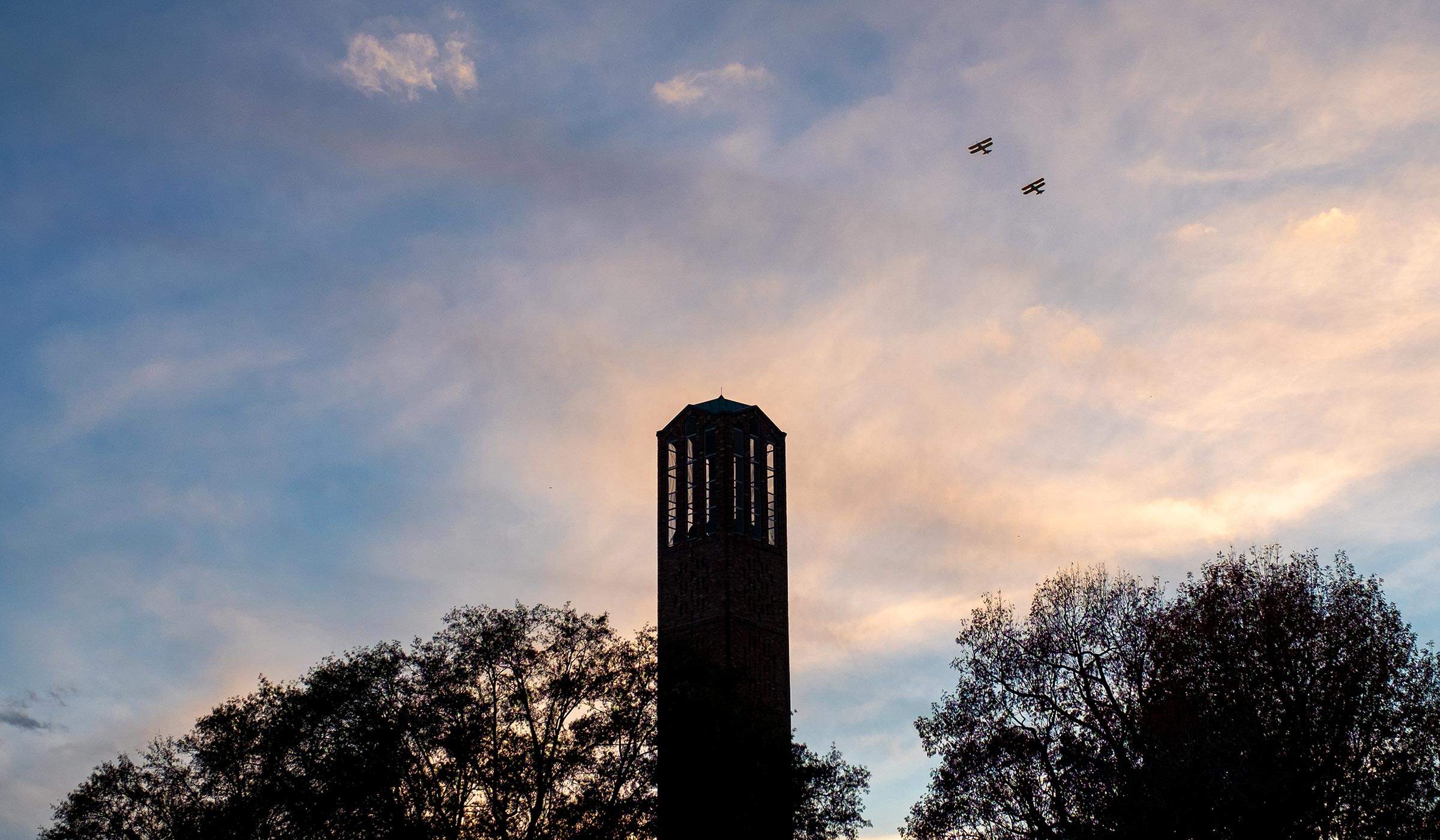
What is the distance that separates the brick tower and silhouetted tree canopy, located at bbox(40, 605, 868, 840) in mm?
1314

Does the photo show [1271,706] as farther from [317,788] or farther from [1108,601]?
[317,788]

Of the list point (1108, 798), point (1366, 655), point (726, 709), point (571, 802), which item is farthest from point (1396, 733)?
point (571, 802)

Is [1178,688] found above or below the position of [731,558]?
below

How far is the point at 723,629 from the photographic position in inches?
2672

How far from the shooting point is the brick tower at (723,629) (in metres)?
53.9

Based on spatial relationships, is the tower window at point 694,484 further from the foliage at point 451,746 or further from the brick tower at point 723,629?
the foliage at point 451,746

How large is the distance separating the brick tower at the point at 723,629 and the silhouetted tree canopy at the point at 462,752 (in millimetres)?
1314

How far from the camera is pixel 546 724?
54594mm

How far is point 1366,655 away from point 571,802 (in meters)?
28.6

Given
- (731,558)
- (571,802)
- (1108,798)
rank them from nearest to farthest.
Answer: (1108,798) < (571,802) < (731,558)

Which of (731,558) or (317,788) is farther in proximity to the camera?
(731,558)

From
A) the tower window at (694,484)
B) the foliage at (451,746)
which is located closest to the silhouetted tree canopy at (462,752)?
the foliage at (451,746)

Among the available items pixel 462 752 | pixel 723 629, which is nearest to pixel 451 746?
pixel 462 752

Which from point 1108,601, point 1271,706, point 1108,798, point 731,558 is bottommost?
point 1108,798
